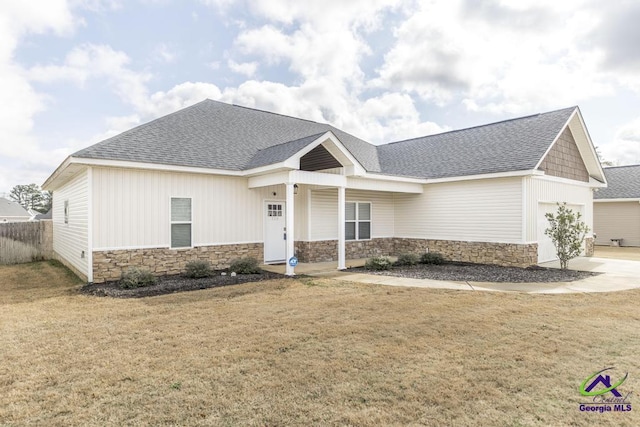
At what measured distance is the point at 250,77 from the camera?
1958 centimetres

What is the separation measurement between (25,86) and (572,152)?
22.4 m

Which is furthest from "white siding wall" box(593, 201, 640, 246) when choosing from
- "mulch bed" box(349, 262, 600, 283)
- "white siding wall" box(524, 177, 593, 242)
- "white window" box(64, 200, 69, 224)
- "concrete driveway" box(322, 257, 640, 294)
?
"white window" box(64, 200, 69, 224)

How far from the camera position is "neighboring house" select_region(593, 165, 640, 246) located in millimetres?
19656

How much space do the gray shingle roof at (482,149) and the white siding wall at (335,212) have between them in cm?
141

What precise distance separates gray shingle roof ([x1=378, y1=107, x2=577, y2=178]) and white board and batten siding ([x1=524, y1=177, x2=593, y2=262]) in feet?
3.69

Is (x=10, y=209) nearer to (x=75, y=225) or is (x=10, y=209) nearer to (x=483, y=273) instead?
(x=75, y=225)

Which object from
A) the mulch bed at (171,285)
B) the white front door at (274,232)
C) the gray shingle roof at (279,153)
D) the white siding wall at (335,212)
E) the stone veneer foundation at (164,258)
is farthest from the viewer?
the white siding wall at (335,212)

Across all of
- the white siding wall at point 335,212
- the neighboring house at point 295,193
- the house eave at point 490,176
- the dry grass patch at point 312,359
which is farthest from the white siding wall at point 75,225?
the house eave at point 490,176

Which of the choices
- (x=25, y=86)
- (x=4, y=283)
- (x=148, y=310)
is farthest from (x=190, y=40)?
(x=148, y=310)

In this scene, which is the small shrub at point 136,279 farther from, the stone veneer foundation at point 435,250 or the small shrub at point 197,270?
the stone veneer foundation at point 435,250

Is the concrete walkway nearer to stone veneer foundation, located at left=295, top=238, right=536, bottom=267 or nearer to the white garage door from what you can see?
the white garage door

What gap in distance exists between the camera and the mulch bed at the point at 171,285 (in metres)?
8.06

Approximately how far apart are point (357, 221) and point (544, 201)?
6.84m

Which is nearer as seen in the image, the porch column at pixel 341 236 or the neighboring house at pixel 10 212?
the porch column at pixel 341 236
